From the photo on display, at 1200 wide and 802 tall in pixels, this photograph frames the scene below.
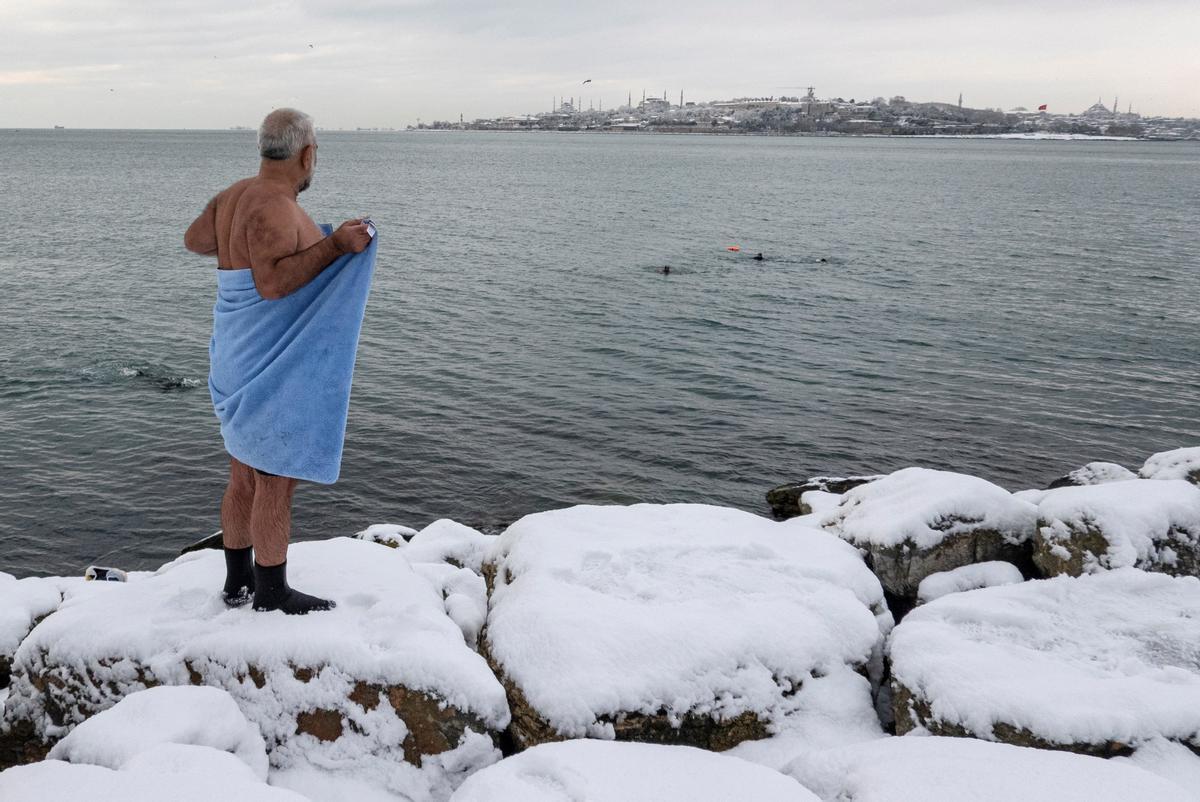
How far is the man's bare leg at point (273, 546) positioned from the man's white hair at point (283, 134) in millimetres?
1728

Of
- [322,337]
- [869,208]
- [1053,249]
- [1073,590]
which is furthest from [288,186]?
[869,208]

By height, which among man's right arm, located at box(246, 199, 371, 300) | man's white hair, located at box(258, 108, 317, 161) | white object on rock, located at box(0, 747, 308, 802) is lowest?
white object on rock, located at box(0, 747, 308, 802)

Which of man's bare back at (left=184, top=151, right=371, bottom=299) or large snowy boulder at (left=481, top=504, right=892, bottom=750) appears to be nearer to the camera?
man's bare back at (left=184, top=151, right=371, bottom=299)

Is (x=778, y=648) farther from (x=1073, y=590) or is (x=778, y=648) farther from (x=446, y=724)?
(x=1073, y=590)

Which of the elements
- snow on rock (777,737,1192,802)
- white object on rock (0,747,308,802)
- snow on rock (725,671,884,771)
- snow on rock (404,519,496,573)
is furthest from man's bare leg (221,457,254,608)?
snow on rock (777,737,1192,802)

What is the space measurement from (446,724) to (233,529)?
5.61 feet

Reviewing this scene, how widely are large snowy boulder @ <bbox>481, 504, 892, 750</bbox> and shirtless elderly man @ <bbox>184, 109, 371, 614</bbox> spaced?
1466 millimetres

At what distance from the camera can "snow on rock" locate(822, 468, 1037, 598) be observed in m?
7.61

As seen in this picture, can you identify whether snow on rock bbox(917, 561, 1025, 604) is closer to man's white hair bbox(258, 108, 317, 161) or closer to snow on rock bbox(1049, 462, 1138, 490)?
man's white hair bbox(258, 108, 317, 161)

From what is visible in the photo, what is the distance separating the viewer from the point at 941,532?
7.68 metres

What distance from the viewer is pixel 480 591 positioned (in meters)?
6.46

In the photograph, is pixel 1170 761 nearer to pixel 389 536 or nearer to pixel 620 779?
pixel 620 779

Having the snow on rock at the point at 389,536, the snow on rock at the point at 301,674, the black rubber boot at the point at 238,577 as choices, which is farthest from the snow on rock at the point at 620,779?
the snow on rock at the point at 389,536

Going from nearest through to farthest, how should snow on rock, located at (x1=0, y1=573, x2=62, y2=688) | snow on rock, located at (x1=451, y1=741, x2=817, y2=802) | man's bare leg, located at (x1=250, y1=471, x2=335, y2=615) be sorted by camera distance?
snow on rock, located at (x1=451, y1=741, x2=817, y2=802) < man's bare leg, located at (x1=250, y1=471, x2=335, y2=615) < snow on rock, located at (x1=0, y1=573, x2=62, y2=688)
